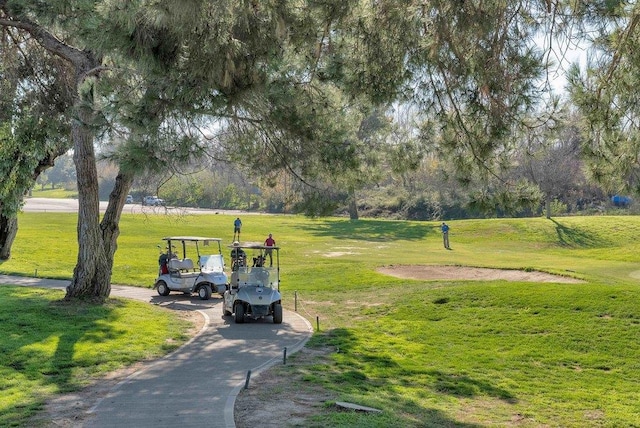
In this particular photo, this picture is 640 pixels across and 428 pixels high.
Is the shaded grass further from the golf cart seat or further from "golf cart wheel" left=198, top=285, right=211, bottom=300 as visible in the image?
the golf cart seat

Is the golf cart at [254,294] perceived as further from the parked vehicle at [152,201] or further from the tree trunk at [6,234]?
the tree trunk at [6,234]

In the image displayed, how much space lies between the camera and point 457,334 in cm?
1780

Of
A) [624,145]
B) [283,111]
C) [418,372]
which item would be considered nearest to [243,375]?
[418,372]

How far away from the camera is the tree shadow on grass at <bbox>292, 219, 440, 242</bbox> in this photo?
160 feet

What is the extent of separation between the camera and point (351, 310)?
21.2 m

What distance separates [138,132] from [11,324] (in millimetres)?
7500

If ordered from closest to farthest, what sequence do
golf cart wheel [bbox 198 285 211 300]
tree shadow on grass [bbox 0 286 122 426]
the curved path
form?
the curved path → tree shadow on grass [bbox 0 286 122 426] → golf cart wheel [bbox 198 285 211 300]

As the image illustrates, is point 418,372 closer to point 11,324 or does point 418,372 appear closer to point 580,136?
point 580,136

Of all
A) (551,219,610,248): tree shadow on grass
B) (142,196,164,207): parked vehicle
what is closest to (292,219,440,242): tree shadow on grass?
(551,219,610,248): tree shadow on grass

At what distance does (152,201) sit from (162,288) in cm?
668

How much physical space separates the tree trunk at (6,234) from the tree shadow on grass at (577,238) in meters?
30.5

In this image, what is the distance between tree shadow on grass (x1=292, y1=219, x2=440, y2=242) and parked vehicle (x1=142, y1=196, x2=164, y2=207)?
1175 inches

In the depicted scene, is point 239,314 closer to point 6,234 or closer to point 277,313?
point 277,313

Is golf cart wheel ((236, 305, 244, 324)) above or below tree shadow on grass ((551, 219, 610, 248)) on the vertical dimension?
below
